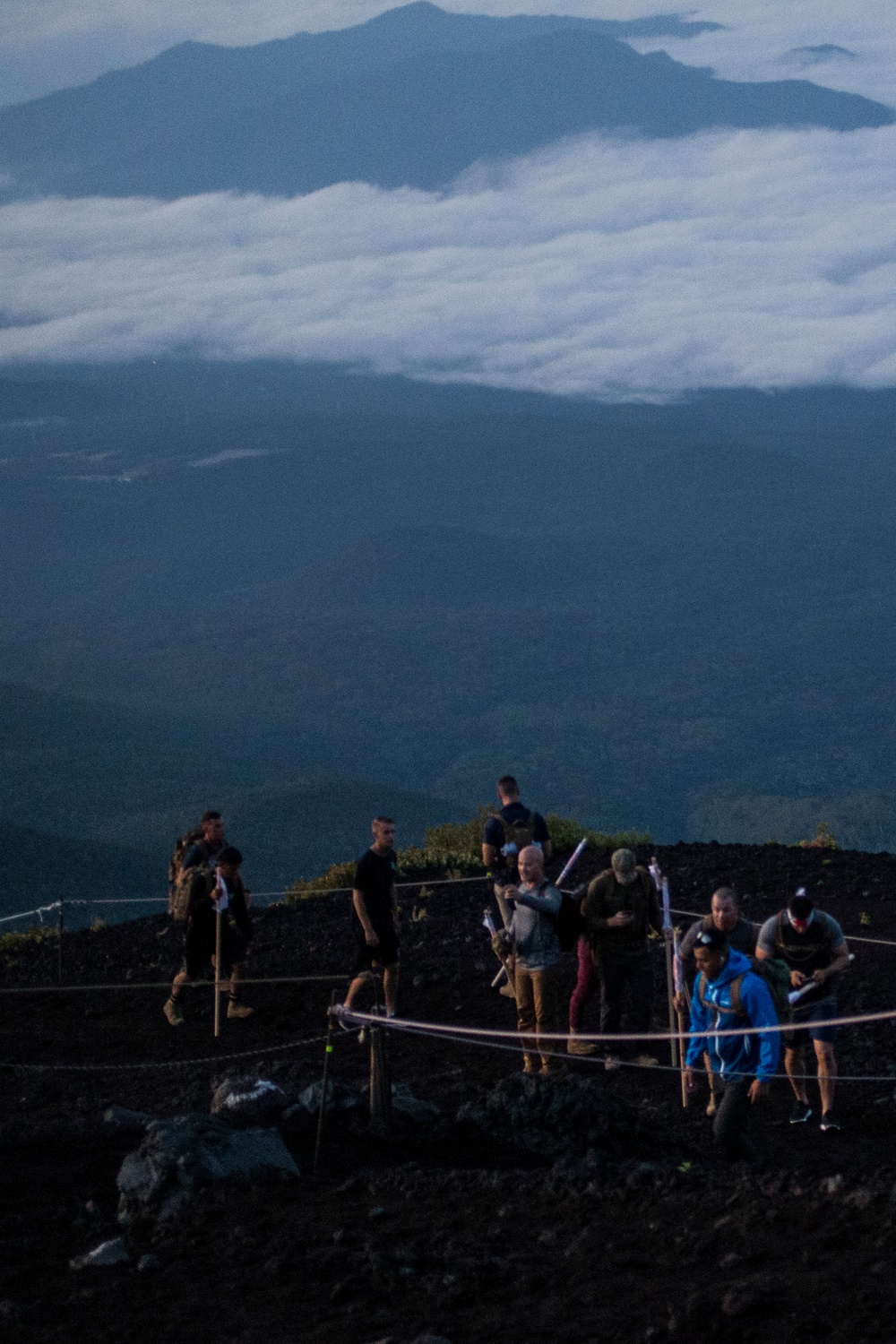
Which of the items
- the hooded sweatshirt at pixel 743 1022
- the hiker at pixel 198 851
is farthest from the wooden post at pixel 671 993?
the hiker at pixel 198 851

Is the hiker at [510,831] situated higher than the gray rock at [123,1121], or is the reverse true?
the hiker at [510,831]

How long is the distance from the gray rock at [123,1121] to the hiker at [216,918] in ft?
10.5

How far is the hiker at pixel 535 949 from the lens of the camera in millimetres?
10781

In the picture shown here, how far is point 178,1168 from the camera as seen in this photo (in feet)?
27.1

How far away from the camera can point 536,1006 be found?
1093 cm

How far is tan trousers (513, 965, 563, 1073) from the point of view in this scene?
10852 mm

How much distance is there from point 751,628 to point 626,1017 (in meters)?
171

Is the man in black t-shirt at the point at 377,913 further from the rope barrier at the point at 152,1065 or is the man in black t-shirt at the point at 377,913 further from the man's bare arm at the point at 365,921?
the rope barrier at the point at 152,1065

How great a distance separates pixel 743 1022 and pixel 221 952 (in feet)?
17.8

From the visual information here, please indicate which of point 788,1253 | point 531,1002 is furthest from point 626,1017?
point 788,1253

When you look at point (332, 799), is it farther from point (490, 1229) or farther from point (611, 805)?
point (490, 1229)

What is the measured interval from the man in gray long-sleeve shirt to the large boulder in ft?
3.63

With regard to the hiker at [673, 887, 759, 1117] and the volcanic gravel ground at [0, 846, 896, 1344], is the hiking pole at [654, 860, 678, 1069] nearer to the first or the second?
the hiker at [673, 887, 759, 1117]

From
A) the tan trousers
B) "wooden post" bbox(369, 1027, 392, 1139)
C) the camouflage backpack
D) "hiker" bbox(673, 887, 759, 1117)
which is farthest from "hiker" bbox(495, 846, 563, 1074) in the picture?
the camouflage backpack
